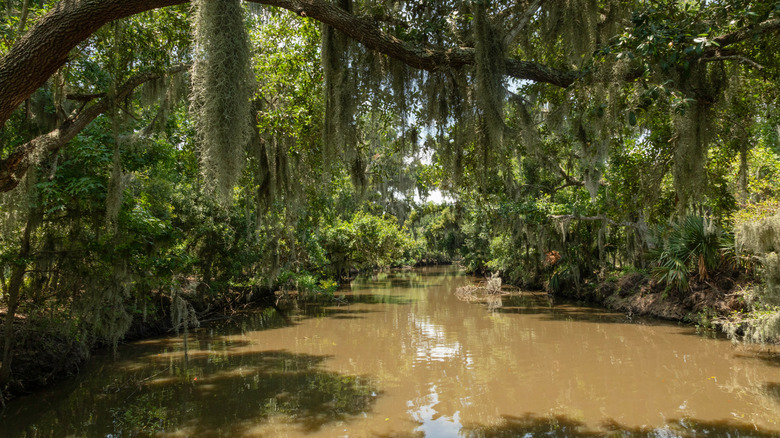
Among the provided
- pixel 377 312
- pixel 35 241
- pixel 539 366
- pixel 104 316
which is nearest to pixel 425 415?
pixel 539 366

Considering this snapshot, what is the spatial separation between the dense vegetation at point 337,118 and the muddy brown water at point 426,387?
3.27ft

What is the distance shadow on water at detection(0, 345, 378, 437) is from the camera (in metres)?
5.12

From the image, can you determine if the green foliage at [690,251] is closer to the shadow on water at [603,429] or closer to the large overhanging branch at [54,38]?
the shadow on water at [603,429]

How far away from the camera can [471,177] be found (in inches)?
228

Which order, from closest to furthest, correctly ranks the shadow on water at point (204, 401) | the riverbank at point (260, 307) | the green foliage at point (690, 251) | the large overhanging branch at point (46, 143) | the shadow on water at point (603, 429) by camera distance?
the large overhanging branch at point (46, 143) → the shadow on water at point (603, 429) → the shadow on water at point (204, 401) → the riverbank at point (260, 307) → the green foliage at point (690, 251)

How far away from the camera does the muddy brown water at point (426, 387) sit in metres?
5.02

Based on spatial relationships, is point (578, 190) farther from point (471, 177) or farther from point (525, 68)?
point (525, 68)

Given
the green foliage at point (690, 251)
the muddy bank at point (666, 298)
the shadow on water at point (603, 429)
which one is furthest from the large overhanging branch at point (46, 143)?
the muddy bank at point (666, 298)

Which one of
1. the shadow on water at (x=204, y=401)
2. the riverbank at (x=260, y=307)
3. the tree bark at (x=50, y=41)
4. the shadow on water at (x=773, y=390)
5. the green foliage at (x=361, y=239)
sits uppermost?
the tree bark at (x=50, y=41)

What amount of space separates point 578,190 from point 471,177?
10.4 metres

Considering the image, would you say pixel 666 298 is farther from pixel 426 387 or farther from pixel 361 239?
pixel 361 239

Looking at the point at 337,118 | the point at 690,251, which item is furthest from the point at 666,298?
the point at 337,118

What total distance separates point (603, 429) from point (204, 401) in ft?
16.7

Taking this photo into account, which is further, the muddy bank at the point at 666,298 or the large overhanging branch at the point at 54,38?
the muddy bank at the point at 666,298
